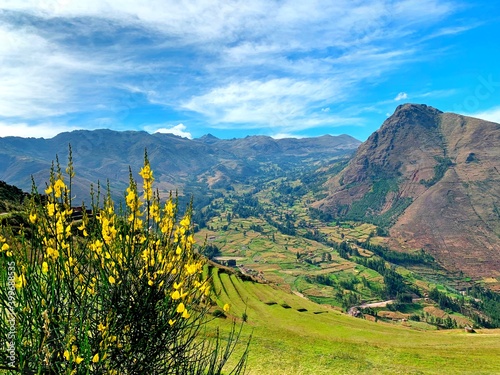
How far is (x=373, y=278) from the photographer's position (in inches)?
6781

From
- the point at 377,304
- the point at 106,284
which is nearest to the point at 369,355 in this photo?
the point at 106,284

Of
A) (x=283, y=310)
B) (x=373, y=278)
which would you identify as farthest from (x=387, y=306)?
(x=283, y=310)

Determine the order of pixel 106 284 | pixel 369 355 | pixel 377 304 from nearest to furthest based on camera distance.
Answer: pixel 106 284 < pixel 369 355 < pixel 377 304

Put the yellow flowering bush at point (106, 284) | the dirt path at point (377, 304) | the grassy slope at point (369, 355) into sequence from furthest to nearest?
1. the dirt path at point (377, 304)
2. the grassy slope at point (369, 355)
3. the yellow flowering bush at point (106, 284)

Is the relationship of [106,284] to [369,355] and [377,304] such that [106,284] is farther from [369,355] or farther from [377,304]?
[377,304]

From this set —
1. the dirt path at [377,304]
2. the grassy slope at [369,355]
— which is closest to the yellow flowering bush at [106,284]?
the grassy slope at [369,355]

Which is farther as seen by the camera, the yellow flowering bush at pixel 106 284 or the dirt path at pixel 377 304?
the dirt path at pixel 377 304

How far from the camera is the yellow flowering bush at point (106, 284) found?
5.50 meters

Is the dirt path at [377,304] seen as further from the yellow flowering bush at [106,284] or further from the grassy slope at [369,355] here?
the yellow flowering bush at [106,284]

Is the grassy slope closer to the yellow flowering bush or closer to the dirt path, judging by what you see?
the yellow flowering bush

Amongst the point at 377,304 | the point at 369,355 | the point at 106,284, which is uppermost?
the point at 106,284

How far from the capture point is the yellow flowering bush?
5500 millimetres

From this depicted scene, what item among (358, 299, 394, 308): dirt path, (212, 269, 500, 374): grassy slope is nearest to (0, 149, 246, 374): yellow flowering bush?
(212, 269, 500, 374): grassy slope

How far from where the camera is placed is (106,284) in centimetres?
624
